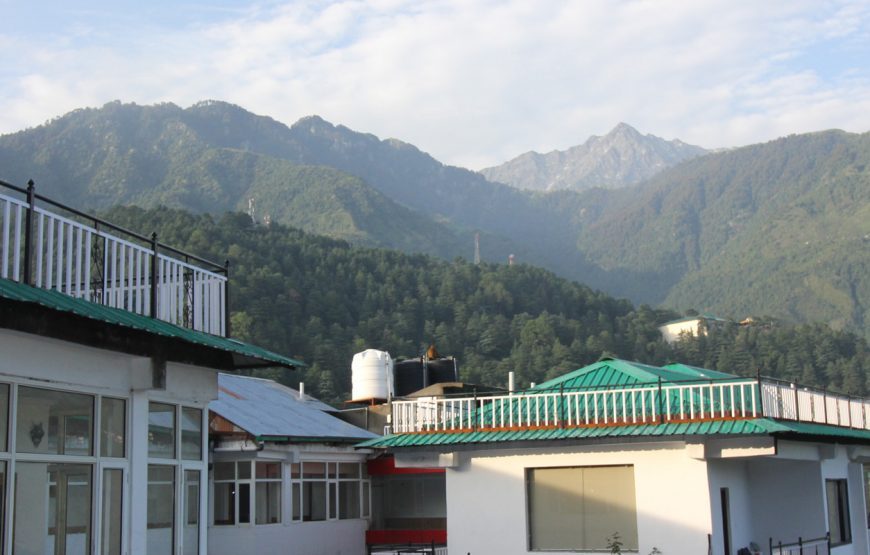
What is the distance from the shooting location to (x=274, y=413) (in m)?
34.4

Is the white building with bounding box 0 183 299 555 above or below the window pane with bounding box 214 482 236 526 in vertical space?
Answer: above

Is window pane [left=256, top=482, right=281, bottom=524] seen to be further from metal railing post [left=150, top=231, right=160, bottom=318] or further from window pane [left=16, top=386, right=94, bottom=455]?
window pane [left=16, top=386, right=94, bottom=455]

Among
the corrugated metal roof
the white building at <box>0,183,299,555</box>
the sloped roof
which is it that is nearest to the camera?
the white building at <box>0,183,299,555</box>

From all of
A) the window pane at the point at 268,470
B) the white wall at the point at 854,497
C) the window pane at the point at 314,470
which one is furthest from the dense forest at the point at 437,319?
the white wall at the point at 854,497

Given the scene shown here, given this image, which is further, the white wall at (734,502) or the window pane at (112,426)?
the white wall at (734,502)

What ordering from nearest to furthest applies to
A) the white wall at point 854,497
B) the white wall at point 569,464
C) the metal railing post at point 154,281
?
the metal railing post at point 154,281 < the white wall at point 569,464 < the white wall at point 854,497

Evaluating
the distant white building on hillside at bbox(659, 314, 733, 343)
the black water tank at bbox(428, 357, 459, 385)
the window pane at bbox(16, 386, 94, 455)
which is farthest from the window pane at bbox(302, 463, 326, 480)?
the distant white building on hillside at bbox(659, 314, 733, 343)

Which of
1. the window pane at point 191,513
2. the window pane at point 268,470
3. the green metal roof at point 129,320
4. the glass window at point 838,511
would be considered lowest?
the glass window at point 838,511

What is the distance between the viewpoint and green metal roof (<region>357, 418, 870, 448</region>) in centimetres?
2094

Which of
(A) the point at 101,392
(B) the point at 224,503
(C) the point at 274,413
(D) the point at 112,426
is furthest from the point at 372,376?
(A) the point at 101,392

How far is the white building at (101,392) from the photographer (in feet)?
36.4

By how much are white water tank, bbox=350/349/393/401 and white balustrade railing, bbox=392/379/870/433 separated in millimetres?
16191

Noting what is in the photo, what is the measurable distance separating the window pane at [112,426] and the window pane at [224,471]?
18.2 metres

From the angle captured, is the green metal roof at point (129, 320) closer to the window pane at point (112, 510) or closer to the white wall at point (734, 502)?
the window pane at point (112, 510)
